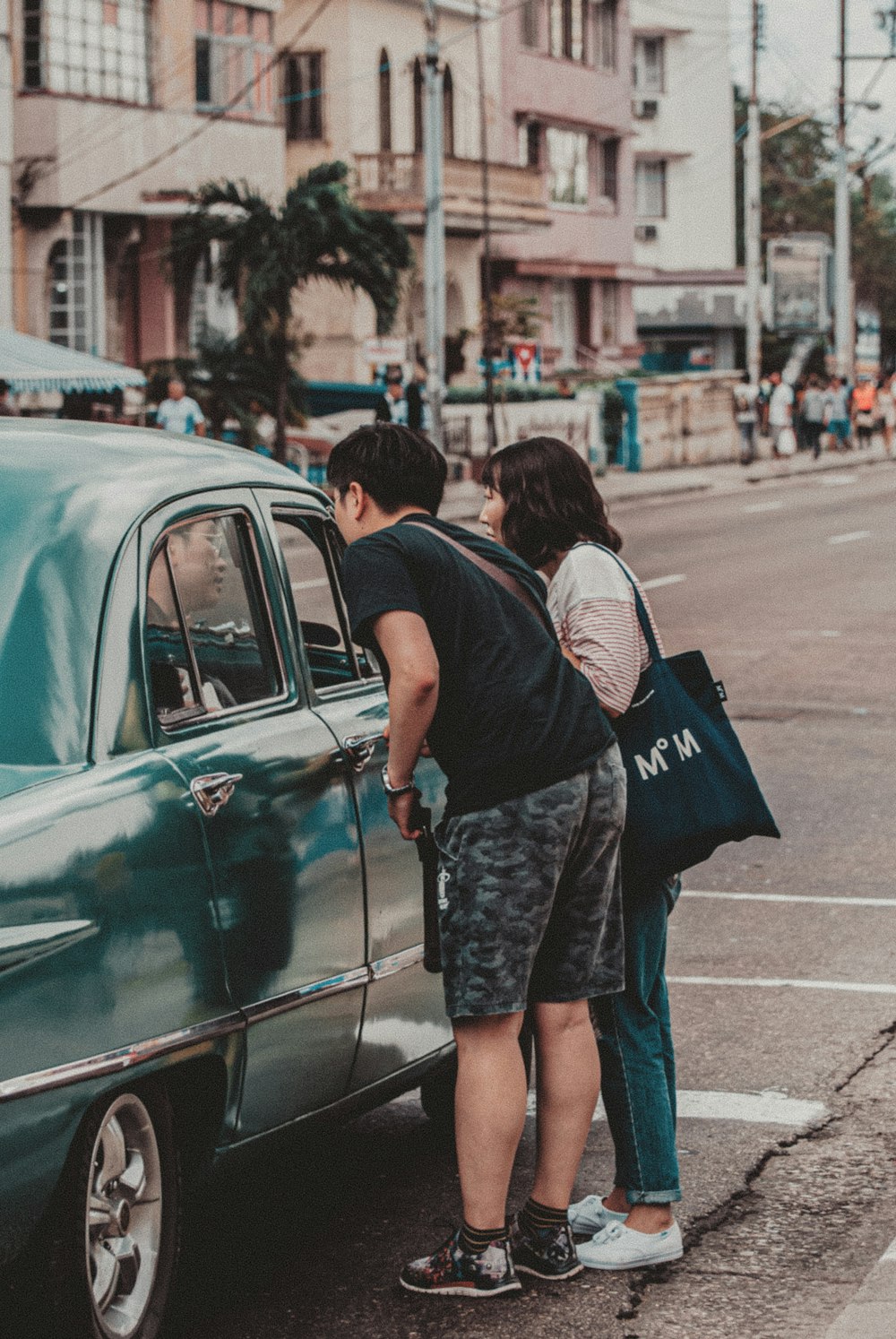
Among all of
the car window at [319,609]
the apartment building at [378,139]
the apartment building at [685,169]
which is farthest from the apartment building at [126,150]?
the apartment building at [685,169]

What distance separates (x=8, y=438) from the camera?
452 cm

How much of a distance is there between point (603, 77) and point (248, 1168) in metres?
54.3

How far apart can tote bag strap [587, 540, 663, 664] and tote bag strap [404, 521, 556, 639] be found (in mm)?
317

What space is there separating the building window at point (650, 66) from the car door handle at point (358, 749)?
2789 inches

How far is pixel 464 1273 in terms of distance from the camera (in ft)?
15.0

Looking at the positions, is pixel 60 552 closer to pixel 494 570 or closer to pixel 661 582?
pixel 494 570

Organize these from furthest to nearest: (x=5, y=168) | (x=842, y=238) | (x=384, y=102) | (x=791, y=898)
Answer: (x=842, y=238) < (x=384, y=102) < (x=5, y=168) < (x=791, y=898)

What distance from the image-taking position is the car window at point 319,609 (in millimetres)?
5195

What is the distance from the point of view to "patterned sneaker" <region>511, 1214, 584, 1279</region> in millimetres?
4715

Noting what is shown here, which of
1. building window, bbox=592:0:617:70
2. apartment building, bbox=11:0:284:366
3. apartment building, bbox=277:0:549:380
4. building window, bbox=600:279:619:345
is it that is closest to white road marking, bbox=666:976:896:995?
apartment building, bbox=11:0:284:366

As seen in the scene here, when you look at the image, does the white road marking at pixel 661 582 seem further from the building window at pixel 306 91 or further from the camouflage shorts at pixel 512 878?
the building window at pixel 306 91

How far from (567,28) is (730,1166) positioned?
5170 centimetres

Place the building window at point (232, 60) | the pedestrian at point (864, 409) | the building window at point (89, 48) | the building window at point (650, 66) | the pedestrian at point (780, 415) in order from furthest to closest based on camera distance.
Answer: the building window at point (650, 66)
the pedestrian at point (864, 409)
the pedestrian at point (780, 415)
the building window at point (232, 60)
the building window at point (89, 48)

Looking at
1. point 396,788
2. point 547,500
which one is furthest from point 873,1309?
point 547,500
